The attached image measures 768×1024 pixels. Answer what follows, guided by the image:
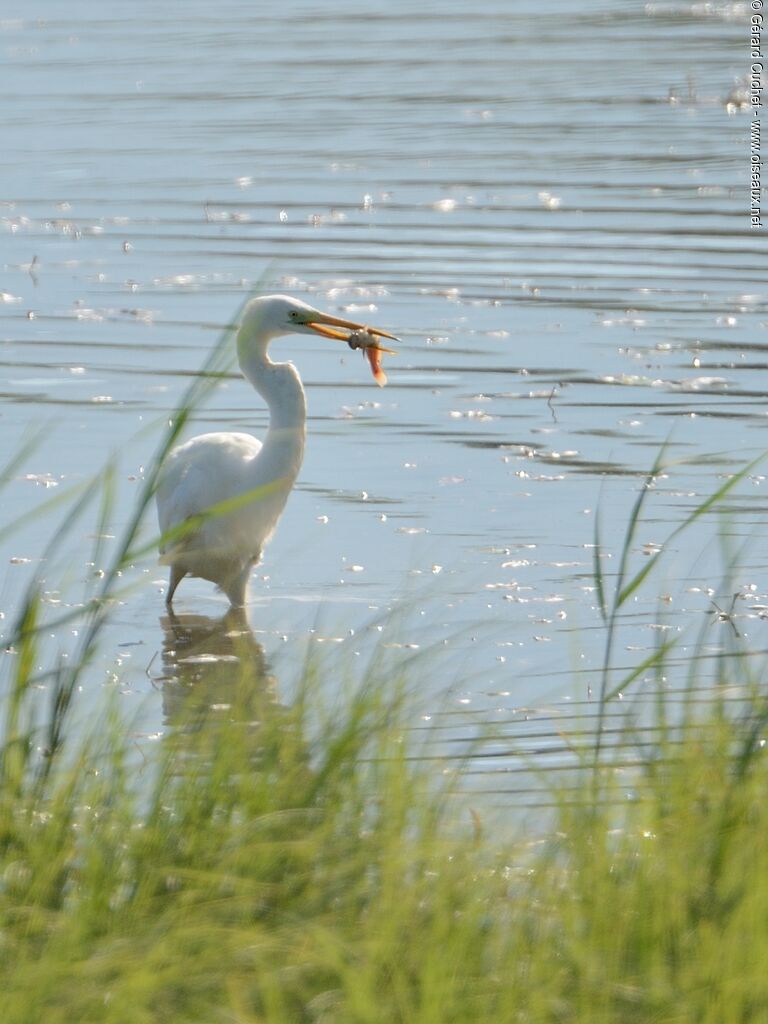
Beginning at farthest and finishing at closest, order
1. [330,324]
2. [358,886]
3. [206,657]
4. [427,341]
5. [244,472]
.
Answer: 1. [427,341]
2. [330,324]
3. [244,472]
4. [206,657]
5. [358,886]

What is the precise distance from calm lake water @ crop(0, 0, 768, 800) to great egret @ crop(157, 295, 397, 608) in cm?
23

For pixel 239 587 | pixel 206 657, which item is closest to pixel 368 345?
pixel 239 587

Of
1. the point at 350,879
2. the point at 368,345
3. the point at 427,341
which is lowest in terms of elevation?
the point at 427,341

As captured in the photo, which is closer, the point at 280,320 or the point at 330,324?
the point at 280,320

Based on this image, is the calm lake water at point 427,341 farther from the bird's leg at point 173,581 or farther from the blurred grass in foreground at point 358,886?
the blurred grass in foreground at point 358,886

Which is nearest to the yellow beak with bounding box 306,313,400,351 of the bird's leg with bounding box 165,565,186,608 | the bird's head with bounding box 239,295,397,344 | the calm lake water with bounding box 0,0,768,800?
the bird's head with bounding box 239,295,397,344

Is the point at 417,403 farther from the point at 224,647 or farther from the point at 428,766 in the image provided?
the point at 428,766

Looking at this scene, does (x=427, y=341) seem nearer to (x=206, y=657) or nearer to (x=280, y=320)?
(x=280, y=320)

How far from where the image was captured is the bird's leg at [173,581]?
7426 millimetres

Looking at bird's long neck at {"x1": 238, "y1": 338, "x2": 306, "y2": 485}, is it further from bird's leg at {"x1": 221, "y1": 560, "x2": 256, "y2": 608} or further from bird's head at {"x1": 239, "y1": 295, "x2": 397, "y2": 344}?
bird's leg at {"x1": 221, "y1": 560, "x2": 256, "y2": 608}

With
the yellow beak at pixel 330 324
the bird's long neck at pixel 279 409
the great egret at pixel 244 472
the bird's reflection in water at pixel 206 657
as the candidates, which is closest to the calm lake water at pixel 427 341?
the bird's reflection in water at pixel 206 657

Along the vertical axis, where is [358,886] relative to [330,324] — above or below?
above

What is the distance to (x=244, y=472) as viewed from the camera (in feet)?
24.0

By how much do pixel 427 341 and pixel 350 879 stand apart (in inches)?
317
